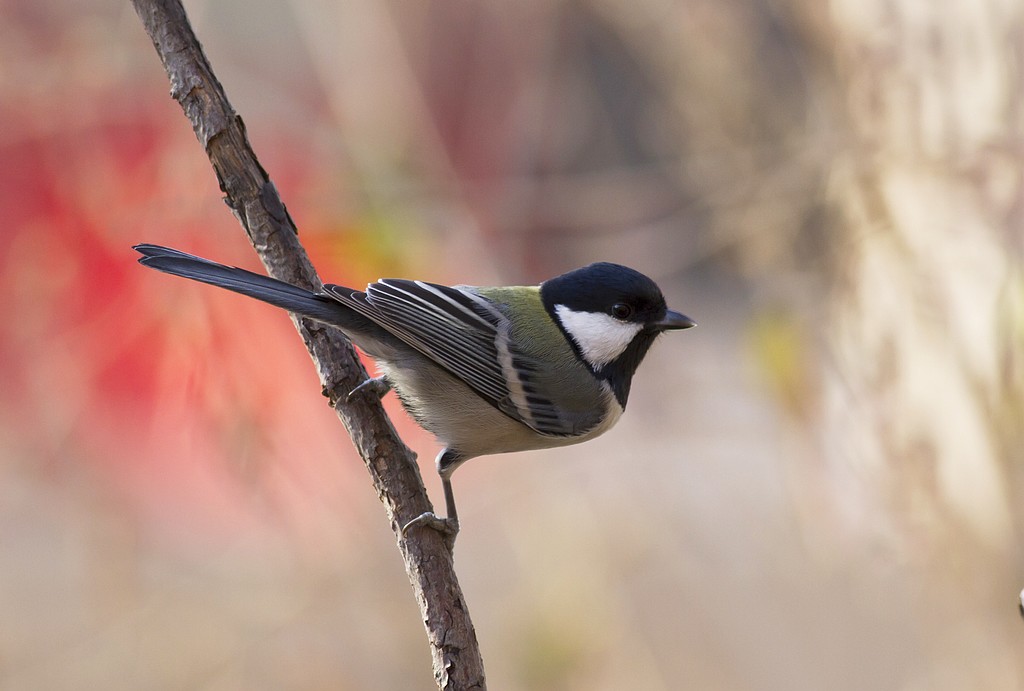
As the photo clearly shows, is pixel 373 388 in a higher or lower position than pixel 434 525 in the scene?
higher

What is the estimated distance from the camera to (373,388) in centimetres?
160

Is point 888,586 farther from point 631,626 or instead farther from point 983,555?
point 631,626

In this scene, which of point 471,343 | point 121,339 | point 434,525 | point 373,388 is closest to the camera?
point 434,525

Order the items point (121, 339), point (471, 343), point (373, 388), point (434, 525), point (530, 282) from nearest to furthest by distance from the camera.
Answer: point (434, 525), point (373, 388), point (471, 343), point (121, 339), point (530, 282)

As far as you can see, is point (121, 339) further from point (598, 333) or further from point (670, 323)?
point (670, 323)

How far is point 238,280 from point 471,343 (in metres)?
0.48

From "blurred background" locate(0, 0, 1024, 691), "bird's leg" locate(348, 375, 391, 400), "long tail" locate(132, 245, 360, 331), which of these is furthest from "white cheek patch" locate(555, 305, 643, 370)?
"blurred background" locate(0, 0, 1024, 691)

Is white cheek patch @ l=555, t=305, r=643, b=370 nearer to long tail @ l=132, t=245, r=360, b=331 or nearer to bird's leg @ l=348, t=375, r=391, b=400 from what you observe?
bird's leg @ l=348, t=375, r=391, b=400

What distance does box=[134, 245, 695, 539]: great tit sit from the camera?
172 cm

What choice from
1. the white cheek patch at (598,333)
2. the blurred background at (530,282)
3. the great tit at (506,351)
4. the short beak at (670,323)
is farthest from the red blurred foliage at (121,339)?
the short beak at (670,323)

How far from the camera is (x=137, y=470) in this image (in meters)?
2.29

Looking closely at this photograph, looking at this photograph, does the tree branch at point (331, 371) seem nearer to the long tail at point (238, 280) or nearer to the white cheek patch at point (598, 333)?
the long tail at point (238, 280)

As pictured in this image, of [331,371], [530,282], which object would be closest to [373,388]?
[331,371]

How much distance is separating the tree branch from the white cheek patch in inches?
18.2
